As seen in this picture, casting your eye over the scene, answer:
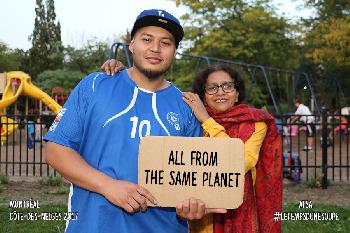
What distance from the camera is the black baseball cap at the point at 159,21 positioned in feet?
7.34

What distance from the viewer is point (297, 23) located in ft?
94.2

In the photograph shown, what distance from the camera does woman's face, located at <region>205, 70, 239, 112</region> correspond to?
119 inches

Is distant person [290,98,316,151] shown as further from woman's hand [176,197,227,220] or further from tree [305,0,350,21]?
tree [305,0,350,21]

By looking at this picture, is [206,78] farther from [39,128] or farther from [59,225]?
[39,128]

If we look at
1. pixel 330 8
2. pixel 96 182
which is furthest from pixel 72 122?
pixel 330 8

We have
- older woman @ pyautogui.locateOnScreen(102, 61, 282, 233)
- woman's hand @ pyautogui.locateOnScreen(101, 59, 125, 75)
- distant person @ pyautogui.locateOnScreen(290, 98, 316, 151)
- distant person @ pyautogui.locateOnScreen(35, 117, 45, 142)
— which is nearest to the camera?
woman's hand @ pyautogui.locateOnScreen(101, 59, 125, 75)

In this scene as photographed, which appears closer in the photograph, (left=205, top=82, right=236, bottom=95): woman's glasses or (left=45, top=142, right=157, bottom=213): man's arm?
(left=45, top=142, right=157, bottom=213): man's arm

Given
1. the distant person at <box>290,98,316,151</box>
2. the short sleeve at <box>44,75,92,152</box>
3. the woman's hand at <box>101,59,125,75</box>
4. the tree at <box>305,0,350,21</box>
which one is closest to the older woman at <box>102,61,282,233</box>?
the woman's hand at <box>101,59,125,75</box>

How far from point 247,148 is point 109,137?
1002 millimetres

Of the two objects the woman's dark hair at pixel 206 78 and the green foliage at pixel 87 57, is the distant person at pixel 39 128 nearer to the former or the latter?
the woman's dark hair at pixel 206 78

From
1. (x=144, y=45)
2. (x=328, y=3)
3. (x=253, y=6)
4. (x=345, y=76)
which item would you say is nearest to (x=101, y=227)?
(x=144, y=45)

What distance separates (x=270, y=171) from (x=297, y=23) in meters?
27.0

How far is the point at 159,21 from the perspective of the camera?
224 centimetres

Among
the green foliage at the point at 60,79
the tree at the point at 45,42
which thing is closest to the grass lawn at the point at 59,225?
the green foliage at the point at 60,79
